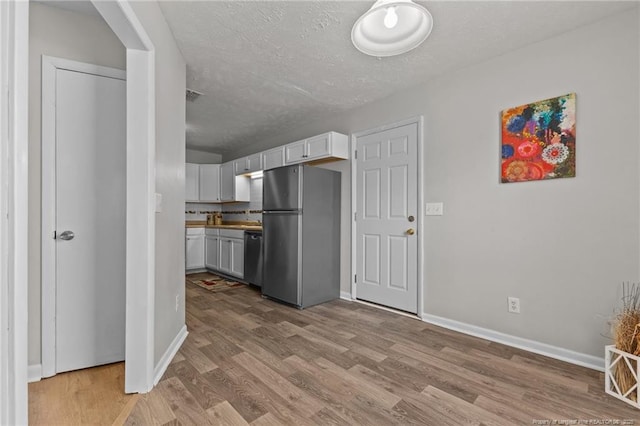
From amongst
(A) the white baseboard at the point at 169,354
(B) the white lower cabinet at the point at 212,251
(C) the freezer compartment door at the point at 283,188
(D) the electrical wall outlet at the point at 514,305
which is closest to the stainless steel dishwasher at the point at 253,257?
(C) the freezer compartment door at the point at 283,188

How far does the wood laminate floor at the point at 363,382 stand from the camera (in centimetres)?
156

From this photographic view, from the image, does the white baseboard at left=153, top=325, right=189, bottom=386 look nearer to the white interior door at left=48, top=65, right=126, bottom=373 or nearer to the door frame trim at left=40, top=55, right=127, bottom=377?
the white interior door at left=48, top=65, right=126, bottom=373

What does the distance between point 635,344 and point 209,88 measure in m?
3.85

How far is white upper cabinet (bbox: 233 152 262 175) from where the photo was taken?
4.74 meters

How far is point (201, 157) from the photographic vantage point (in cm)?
629

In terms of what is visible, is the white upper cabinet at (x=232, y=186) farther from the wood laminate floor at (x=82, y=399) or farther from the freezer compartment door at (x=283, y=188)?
the wood laminate floor at (x=82, y=399)

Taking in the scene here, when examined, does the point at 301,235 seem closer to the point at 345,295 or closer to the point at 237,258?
the point at 345,295

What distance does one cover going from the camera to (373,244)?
3.51m

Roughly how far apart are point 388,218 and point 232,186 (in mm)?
3234

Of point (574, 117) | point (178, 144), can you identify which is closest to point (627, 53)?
point (574, 117)

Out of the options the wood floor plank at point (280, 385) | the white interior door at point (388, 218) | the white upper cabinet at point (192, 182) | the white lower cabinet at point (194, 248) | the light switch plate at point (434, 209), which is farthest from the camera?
the white upper cabinet at point (192, 182)

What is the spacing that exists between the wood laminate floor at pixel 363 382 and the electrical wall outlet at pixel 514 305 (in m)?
0.30
